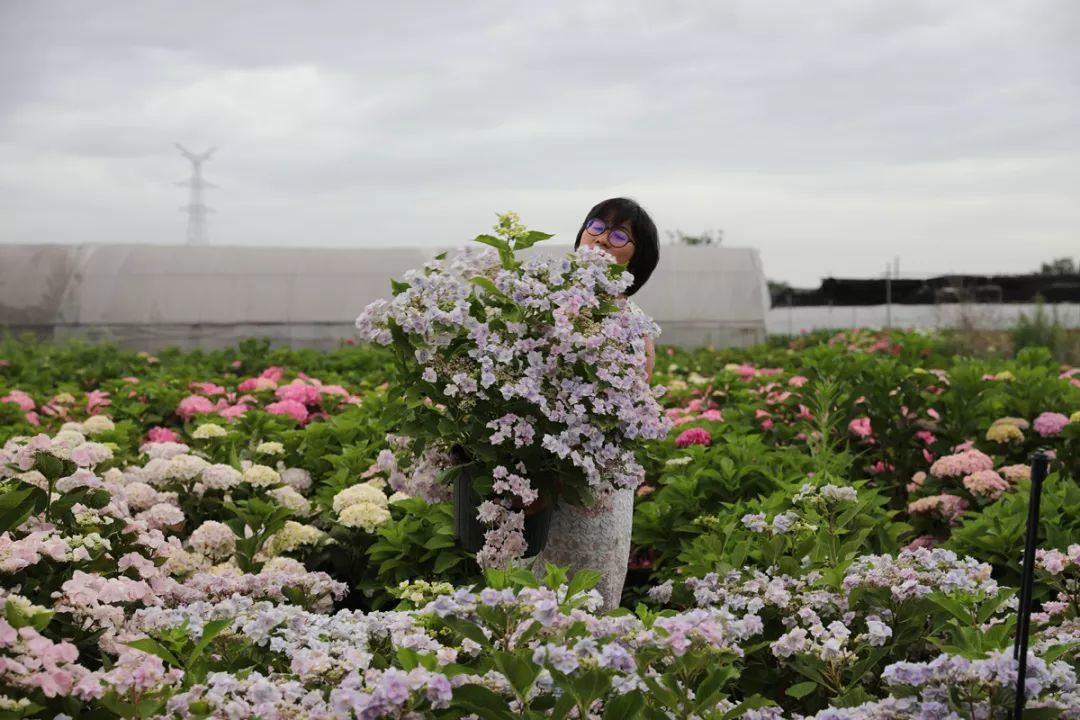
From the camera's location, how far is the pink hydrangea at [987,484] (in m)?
4.37

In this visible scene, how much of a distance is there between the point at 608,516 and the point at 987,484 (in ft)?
→ 6.64

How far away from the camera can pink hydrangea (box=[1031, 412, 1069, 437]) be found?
486cm

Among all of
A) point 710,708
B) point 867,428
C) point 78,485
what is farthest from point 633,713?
point 867,428

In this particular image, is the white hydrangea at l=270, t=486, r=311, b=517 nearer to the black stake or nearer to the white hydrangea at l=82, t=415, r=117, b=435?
the white hydrangea at l=82, t=415, r=117, b=435

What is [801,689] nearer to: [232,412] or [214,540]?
[214,540]

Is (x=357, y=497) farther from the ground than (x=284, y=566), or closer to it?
farther from the ground

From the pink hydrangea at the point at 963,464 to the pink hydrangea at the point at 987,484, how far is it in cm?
10

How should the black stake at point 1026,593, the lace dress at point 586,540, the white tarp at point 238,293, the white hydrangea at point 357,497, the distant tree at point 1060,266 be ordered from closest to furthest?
the black stake at point 1026,593, the lace dress at point 586,540, the white hydrangea at point 357,497, the white tarp at point 238,293, the distant tree at point 1060,266

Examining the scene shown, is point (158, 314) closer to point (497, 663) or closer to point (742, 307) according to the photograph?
point (742, 307)

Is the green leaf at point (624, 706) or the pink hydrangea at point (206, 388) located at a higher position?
the pink hydrangea at point (206, 388)

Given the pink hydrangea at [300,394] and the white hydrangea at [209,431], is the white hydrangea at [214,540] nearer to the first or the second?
the white hydrangea at [209,431]

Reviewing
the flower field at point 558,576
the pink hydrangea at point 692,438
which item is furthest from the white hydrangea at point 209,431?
the pink hydrangea at point 692,438

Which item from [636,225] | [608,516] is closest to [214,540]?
[608,516]

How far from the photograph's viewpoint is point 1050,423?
4.88m
